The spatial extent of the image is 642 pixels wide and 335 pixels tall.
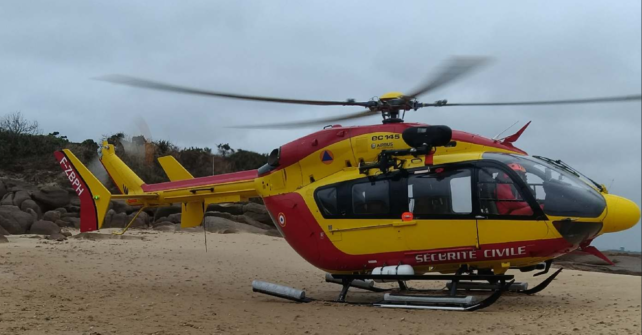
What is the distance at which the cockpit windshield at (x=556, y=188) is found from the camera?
791 centimetres

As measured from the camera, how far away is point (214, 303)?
863 centimetres

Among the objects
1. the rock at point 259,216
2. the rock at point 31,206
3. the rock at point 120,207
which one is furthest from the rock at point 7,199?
the rock at point 259,216

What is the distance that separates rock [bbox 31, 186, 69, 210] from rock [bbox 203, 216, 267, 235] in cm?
644

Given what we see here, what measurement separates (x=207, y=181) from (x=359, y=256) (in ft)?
12.5

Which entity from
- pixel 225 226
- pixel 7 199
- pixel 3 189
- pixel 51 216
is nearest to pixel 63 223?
pixel 51 216

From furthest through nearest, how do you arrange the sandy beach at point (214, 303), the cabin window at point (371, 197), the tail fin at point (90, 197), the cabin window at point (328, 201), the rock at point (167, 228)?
the rock at point (167, 228), the tail fin at point (90, 197), the cabin window at point (328, 201), the cabin window at point (371, 197), the sandy beach at point (214, 303)

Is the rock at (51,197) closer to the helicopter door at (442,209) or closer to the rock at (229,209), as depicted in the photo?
the rock at (229,209)

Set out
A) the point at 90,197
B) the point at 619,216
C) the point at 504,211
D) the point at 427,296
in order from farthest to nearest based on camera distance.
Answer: the point at 90,197 → the point at 427,296 → the point at 504,211 → the point at 619,216

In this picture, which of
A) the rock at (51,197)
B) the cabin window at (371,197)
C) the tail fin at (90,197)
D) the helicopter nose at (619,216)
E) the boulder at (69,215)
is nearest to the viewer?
the helicopter nose at (619,216)

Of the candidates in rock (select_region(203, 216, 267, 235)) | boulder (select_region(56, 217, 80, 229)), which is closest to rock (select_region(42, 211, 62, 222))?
boulder (select_region(56, 217, 80, 229))

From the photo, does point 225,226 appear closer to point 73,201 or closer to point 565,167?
point 73,201

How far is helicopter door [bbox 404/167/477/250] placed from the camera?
832cm

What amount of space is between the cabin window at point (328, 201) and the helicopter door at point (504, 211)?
2327 mm

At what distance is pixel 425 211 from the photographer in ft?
28.1
